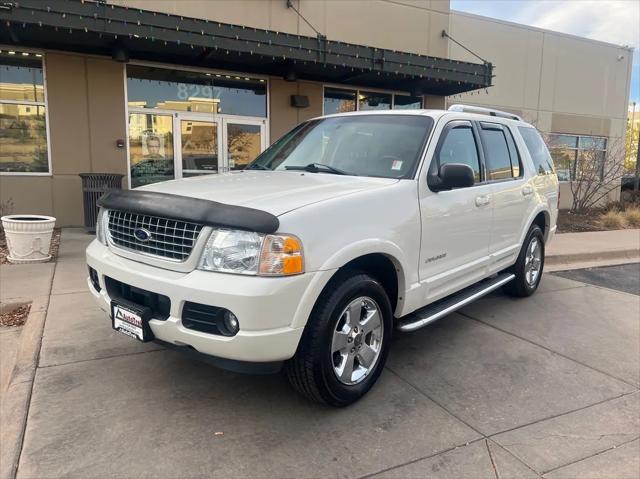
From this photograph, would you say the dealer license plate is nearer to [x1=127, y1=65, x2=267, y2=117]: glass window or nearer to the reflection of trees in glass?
[x1=127, y1=65, x2=267, y2=117]: glass window

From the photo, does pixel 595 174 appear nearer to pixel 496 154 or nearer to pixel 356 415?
pixel 496 154

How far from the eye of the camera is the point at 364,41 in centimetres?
1256

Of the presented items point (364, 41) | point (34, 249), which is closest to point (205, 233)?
point (34, 249)

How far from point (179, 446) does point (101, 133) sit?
28.8 feet

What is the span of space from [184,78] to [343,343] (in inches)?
360

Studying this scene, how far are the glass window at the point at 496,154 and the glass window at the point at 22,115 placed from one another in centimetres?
861

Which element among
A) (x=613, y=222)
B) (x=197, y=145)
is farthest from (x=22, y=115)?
(x=613, y=222)

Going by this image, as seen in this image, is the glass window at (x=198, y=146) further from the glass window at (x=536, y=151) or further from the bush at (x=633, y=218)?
the bush at (x=633, y=218)

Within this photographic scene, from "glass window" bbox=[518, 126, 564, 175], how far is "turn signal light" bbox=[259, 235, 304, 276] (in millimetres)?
4060

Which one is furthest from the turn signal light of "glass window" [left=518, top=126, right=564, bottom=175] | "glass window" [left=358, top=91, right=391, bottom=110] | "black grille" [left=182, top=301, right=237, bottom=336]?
"glass window" [left=358, top=91, right=391, bottom=110]

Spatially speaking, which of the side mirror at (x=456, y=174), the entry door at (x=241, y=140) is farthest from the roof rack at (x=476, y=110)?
the entry door at (x=241, y=140)

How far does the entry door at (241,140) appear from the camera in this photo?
11.4 metres

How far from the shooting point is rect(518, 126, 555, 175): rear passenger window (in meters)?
→ 5.82

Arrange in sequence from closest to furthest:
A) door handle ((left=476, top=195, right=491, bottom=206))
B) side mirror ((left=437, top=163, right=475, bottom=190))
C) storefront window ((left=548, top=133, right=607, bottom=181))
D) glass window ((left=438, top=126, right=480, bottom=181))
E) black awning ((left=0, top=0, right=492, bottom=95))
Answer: side mirror ((left=437, top=163, right=475, bottom=190))
glass window ((left=438, top=126, right=480, bottom=181))
door handle ((left=476, top=195, right=491, bottom=206))
black awning ((left=0, top=0, right=492, bottom=95))
storefront window ((left=548, top=133, right=607, bottom=181))
